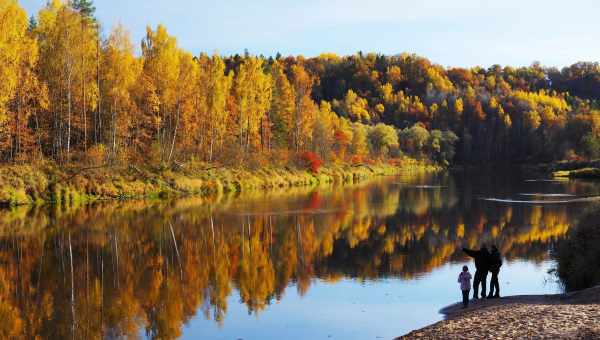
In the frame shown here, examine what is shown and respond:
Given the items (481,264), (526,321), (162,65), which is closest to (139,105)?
(162,65)

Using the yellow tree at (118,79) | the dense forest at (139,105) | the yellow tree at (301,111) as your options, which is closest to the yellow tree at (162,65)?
the dense forest at (139,105)

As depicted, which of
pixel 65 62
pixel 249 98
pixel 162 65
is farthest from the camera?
pixel 249 98

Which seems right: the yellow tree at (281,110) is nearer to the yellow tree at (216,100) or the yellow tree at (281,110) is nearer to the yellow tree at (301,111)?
Answer: the yellow tree at (301,111)

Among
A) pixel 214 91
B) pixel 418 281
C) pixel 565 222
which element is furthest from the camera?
pixel 214 91

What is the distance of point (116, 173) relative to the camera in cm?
4738

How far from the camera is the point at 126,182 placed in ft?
155

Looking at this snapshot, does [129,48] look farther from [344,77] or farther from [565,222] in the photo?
[344,77]

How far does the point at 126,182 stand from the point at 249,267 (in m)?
27.7

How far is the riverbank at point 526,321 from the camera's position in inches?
426

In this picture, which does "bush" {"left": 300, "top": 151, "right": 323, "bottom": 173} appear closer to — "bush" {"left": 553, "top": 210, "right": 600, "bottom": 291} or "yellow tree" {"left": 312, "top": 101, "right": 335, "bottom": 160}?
"yellow tree" {"left": 312, "top": 101, "right": 335, "bottom": 160}

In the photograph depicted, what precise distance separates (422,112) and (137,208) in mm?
137374

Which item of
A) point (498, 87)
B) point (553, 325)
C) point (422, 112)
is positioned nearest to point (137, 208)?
point (553, 325)

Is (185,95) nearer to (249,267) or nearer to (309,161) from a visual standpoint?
(309,161)

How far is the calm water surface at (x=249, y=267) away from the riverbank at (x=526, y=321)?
1.72 m
